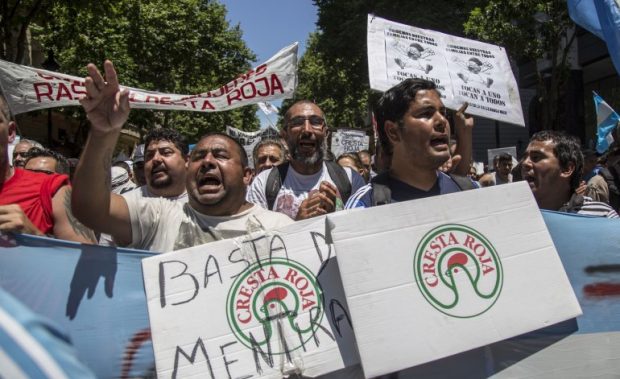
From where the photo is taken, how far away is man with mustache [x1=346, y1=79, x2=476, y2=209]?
263 centimetres

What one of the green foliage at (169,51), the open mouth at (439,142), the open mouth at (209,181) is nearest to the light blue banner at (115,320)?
the open mouth at (209,181)

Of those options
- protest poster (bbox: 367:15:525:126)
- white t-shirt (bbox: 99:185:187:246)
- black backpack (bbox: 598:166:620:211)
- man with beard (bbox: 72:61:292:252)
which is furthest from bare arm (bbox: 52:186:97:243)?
black backpack (bbox: 598:166:620:211)

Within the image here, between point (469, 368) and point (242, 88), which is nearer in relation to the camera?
point (469, 368)

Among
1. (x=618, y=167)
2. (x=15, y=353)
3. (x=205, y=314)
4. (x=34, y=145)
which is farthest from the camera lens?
(x=618, y=167)

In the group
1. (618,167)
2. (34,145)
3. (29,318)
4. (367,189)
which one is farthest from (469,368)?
(618,167)

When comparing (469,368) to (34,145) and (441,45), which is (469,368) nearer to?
(441,45)

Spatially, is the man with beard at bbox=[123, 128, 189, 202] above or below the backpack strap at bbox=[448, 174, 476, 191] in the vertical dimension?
above

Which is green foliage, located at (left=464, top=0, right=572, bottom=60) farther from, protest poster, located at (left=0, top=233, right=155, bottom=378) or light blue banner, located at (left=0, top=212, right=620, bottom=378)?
protest poster, located at (left=0, top=233, right=155, bottom=378)

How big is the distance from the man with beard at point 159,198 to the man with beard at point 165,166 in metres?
0.95

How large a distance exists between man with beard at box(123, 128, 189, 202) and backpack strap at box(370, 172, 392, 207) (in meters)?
1.49

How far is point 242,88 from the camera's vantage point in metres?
4.46

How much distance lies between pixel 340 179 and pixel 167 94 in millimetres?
1384

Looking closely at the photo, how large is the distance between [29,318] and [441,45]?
3797 mm

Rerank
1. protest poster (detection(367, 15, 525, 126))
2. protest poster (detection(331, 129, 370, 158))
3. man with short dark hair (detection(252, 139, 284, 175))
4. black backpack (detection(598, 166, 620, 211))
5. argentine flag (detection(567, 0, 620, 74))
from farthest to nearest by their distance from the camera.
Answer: protest poster (detection(331, 129, 370, 158)) < black backpack (detection(598, 166, 620, 211)) < man with short dark hair (detection(252, 139, 284, 175)) < protest poster (detection(367, 15, 525, 126)) < argentine flag (detection(567, 0, 620, 74))
